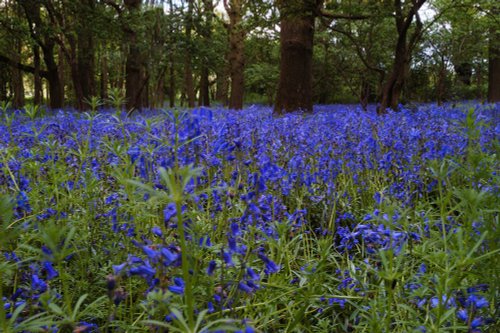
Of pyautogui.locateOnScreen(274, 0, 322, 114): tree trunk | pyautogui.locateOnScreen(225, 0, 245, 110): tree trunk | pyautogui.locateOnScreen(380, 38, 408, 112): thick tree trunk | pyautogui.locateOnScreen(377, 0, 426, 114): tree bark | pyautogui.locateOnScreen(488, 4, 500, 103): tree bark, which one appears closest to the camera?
pyautogui.locateOnScreen(377, 0, 426, 114): tree bark

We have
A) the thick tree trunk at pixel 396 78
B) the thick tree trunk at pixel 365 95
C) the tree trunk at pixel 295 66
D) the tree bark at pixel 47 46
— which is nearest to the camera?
the thick tree trunk at pixel 396 78

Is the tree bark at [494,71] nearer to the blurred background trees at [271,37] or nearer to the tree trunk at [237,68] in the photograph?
the blurred background trees at [271,37]

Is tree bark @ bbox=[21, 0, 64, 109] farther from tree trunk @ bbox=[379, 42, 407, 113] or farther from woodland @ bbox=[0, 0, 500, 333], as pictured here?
tree trunk @ bbox=[379, 42, 407, 113]

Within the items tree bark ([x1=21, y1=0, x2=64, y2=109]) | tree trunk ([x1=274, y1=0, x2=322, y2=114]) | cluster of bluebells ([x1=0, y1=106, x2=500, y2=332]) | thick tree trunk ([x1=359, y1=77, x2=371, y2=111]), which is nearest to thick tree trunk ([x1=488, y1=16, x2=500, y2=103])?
thick tree trunk ([x1=359, y1=77, x2=371, y2=111])

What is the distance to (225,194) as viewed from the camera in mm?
1949

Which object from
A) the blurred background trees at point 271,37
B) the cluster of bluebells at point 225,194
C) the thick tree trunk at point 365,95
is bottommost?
the cluster of bluebells at point 225,194

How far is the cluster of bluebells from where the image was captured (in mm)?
1393

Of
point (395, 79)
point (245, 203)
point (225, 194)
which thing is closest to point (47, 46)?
point (395, 79)

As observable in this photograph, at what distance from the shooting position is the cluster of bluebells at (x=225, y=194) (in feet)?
4.57

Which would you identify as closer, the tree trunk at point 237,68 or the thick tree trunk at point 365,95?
the thick tree trunk at point 365,95

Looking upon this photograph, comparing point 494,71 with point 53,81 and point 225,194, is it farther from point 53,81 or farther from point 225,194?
point 225,194

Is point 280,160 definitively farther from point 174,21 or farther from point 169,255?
point 174,21

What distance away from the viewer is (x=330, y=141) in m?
4.27

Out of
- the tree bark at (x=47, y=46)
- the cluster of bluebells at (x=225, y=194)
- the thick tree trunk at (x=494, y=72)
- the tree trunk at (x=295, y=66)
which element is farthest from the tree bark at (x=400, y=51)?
the tree bark at (x=47, y=46)
